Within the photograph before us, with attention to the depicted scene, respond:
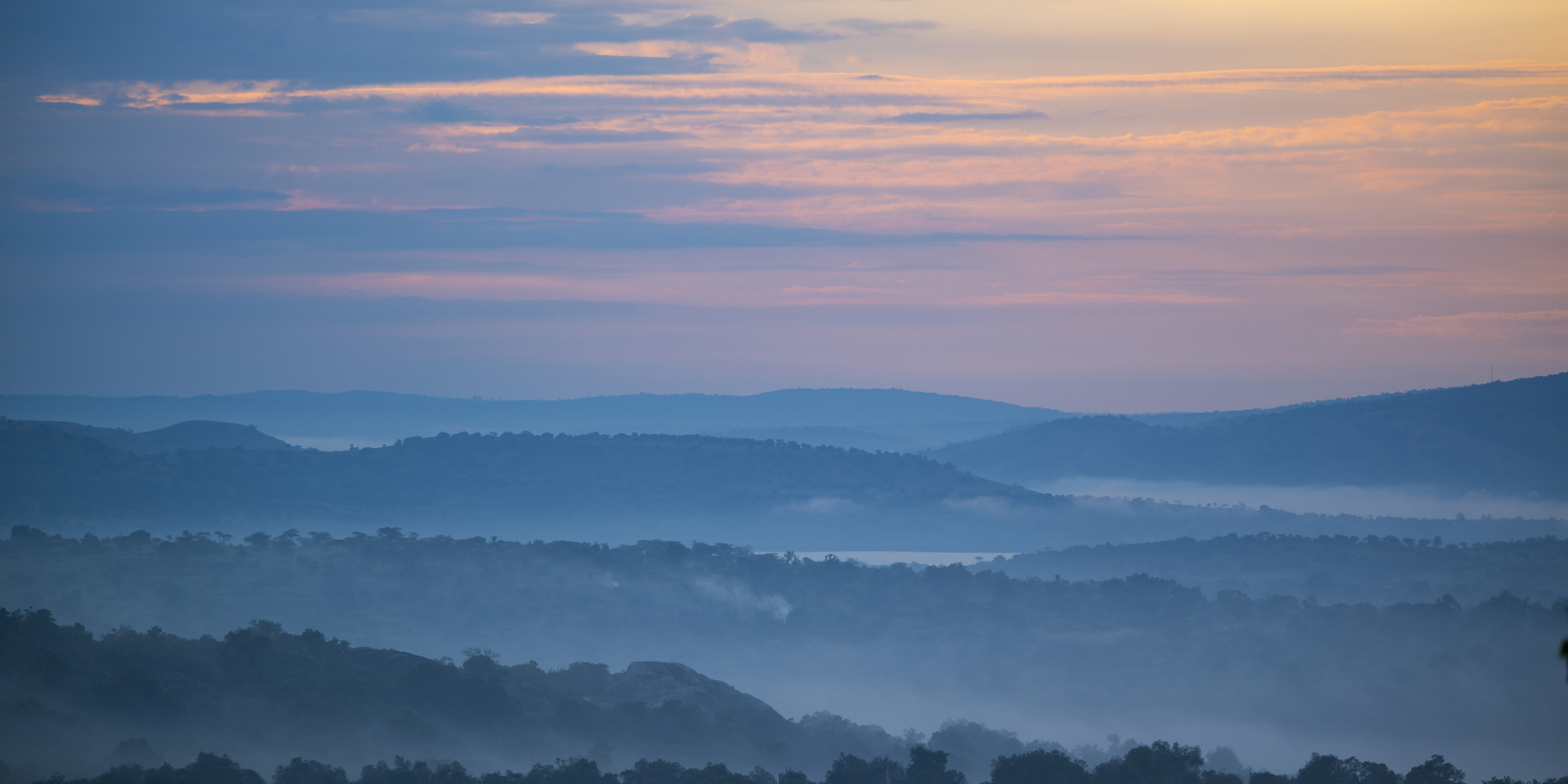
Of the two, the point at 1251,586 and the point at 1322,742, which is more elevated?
the point at 1251,586

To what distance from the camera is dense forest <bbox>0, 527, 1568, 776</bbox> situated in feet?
409

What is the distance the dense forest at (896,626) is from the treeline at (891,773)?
65.5m

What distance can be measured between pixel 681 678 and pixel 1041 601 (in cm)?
7863

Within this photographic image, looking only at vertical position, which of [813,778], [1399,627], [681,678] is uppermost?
[1399,627]

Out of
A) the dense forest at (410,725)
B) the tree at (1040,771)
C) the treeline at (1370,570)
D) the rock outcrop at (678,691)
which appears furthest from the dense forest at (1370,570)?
the tree at (1040,771)

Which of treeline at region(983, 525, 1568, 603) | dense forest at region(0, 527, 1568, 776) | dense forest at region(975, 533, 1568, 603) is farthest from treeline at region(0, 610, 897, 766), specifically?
treeline at region(983, 525, 1568, 603)

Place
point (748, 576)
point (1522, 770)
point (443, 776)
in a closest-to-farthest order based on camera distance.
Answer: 1. point (443, 776)
2. point (1522, 770)
3. point (748, 576)

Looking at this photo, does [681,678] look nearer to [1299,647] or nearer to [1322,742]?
[1322,742]

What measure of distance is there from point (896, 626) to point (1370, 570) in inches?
2784

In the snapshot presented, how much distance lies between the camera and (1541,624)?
418 feet

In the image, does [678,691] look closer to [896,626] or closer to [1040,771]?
[1040,771]

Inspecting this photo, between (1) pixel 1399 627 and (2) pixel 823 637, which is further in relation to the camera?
(2) pixel 823 637

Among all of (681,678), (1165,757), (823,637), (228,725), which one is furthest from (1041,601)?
(228,725)

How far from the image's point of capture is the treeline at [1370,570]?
161 metres
